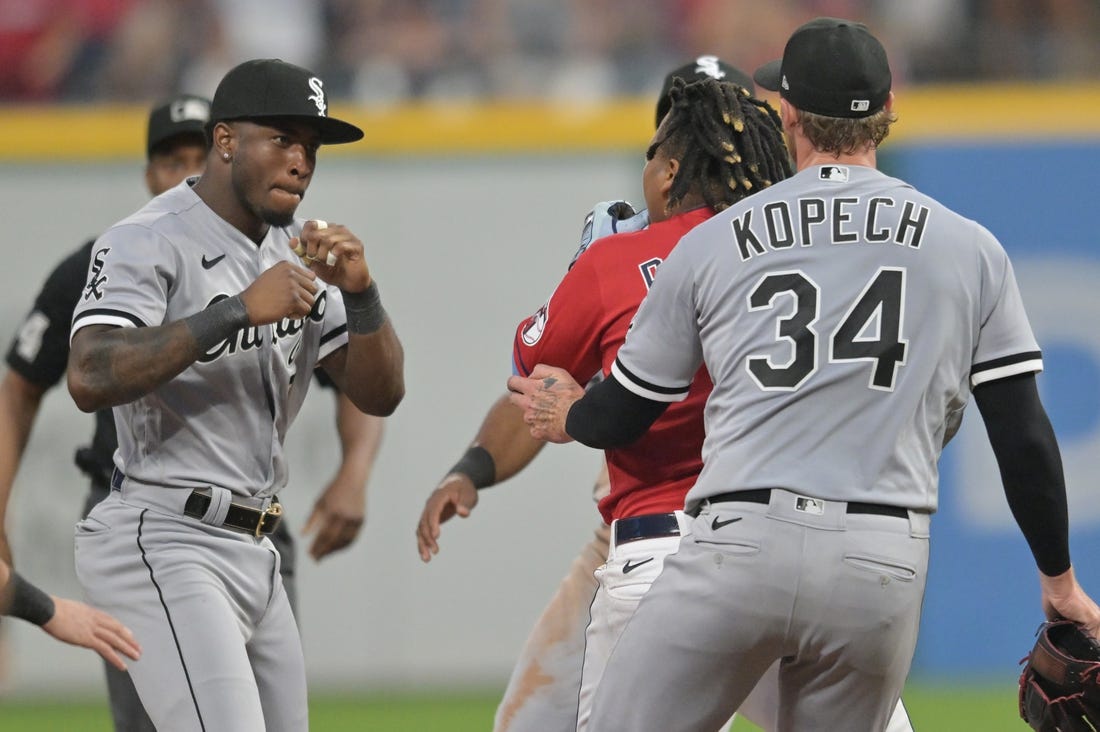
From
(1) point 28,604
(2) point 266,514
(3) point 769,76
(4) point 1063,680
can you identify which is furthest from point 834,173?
(1) point 28,604

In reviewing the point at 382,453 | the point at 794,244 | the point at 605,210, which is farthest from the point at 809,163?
the point at 382,453

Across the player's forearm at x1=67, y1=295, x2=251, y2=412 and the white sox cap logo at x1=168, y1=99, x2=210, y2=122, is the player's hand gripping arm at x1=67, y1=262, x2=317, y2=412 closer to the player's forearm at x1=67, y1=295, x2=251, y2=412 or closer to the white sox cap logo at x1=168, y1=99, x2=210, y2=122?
the player's forearm at x1=67, y1=295, x2=251, y2=412

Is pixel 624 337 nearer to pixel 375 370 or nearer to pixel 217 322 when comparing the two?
pixel 375 370

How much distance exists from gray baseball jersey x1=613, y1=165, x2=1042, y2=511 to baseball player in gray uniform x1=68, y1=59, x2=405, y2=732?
1.08m

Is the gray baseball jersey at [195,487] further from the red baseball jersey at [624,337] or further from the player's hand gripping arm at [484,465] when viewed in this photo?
the red baseball jersey at [624,337]

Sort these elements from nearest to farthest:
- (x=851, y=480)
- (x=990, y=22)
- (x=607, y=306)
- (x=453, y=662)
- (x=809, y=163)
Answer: (x=851, y=480), (x=809, y=163), (x=607, y=306), (x=453, y=662), (x=990, y=22)

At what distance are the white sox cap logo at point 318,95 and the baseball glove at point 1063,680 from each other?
2.21 meters

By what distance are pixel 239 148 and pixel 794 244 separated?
1606 mm

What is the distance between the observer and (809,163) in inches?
140

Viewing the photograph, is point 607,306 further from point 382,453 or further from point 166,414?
point 382,453

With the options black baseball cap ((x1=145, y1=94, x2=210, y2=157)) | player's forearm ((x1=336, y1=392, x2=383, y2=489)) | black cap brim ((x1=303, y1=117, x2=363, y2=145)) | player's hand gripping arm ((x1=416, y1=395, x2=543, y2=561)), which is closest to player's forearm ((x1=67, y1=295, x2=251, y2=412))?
black cap brim ((x1=303, y1=117, x2=363, y2=145))

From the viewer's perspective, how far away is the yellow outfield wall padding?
925cm

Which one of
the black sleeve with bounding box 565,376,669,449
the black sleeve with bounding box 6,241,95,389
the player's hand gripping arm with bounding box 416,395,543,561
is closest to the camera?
the black sleeve with bounding box 565,376,669,449

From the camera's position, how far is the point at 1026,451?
3346mm
